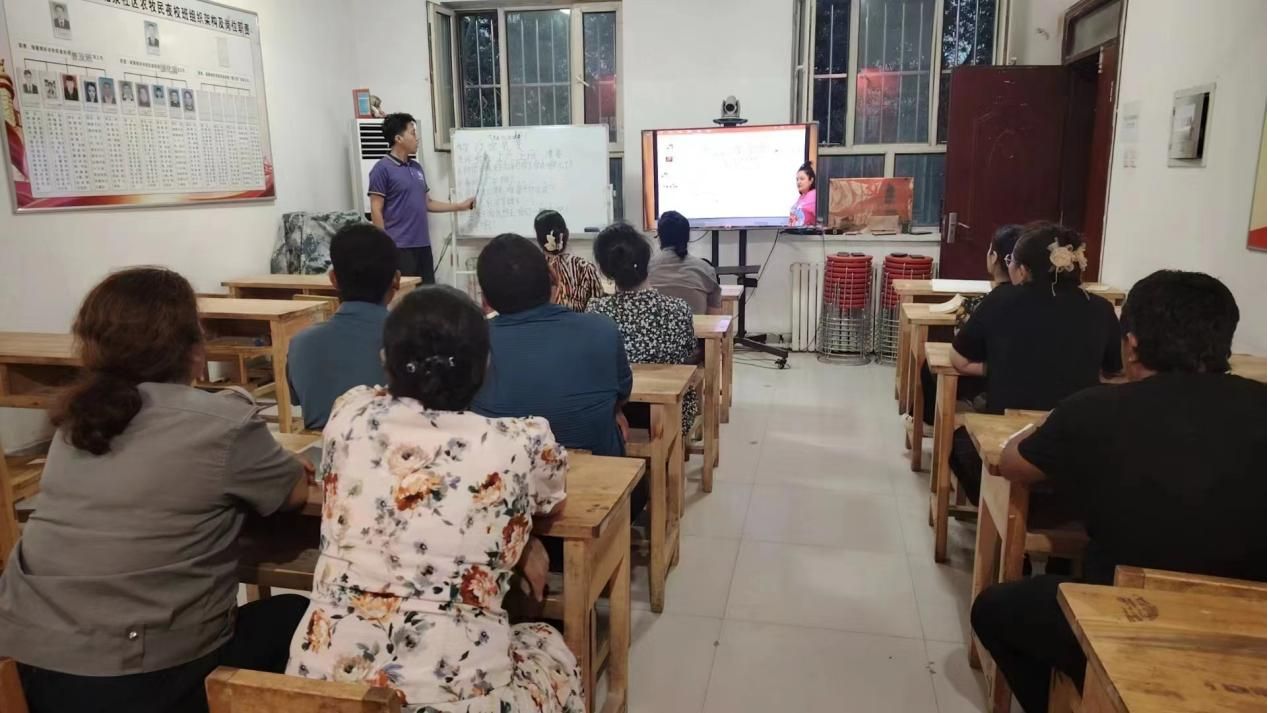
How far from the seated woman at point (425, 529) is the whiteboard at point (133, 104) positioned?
364 centimetres

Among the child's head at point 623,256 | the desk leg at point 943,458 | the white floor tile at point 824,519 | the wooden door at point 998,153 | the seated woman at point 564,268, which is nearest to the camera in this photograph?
the desk leg at point 943,458

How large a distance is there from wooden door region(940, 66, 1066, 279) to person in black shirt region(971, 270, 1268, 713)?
400cm

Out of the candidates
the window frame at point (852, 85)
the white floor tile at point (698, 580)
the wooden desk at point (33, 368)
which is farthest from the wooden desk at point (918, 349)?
the wooden desk at point (33, 368)

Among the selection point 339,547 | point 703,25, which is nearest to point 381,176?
point 703,25

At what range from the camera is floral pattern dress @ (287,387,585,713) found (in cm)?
121

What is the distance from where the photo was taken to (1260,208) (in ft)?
8.77

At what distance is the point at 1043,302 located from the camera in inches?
94.9

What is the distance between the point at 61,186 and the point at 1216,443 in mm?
4750

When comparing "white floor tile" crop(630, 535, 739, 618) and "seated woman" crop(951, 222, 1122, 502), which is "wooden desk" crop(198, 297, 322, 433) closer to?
"white floor tile" crop(630, 535, 739, 618)

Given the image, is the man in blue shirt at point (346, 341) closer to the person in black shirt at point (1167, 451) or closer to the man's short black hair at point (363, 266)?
the man's short black hair at point (363, 266)

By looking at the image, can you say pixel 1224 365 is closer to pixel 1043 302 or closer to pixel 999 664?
pixel 999 664

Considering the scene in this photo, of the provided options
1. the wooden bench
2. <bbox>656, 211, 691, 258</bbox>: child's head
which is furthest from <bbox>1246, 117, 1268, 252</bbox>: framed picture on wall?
the wooden bench

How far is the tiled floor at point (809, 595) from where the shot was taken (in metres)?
2.14

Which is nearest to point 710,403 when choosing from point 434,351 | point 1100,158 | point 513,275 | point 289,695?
point 513,275
